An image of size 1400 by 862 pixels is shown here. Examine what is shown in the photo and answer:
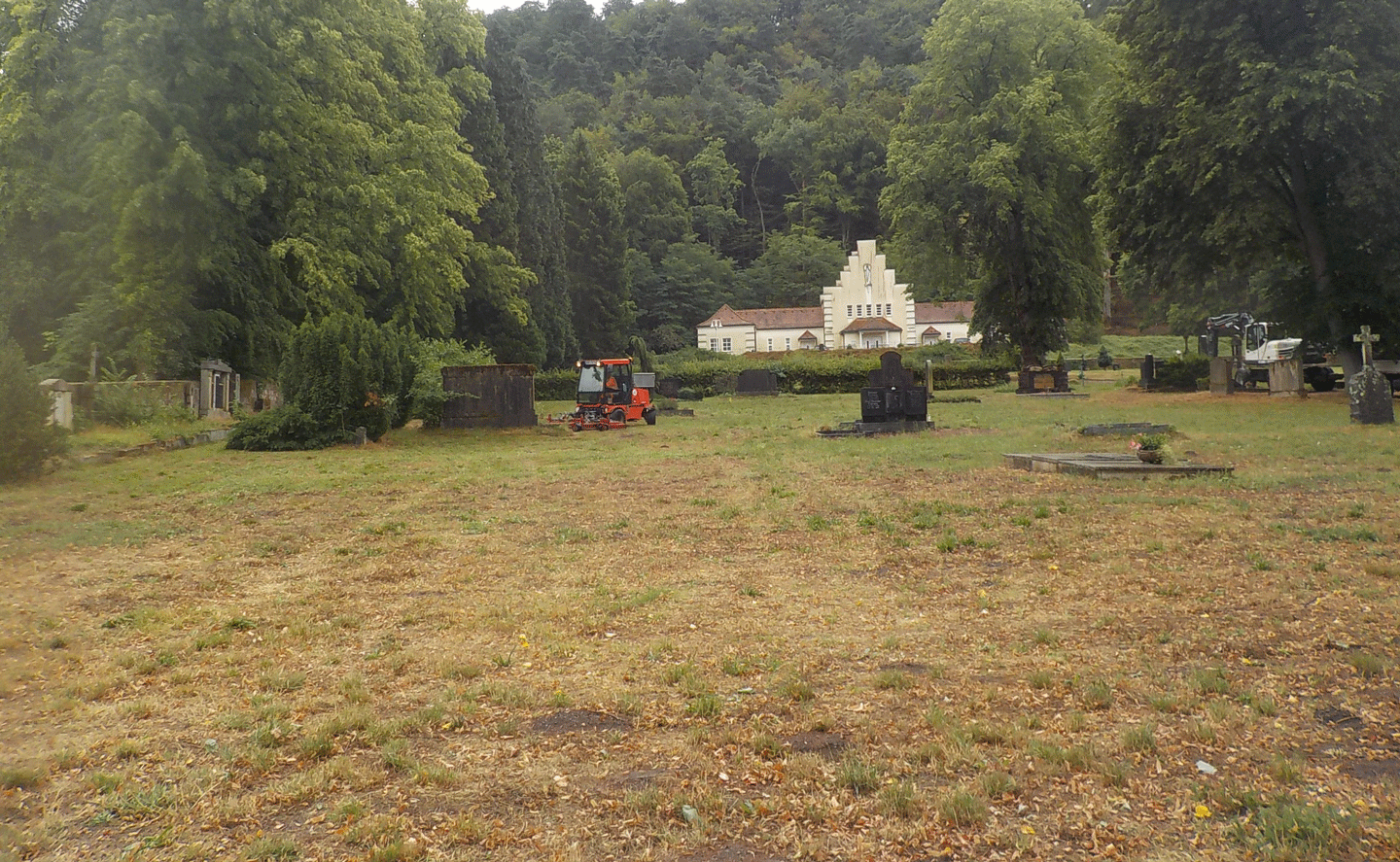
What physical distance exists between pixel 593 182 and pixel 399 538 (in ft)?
189

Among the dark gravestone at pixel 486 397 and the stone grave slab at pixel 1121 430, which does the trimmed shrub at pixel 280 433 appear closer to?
the dark gravestone at pixel 486 397

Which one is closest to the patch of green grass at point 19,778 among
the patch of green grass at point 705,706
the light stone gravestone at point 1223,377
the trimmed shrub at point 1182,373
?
the patch of green grass at point 705,706

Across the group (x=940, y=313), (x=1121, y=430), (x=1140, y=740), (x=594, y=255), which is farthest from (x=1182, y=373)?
(x=940, y=313)

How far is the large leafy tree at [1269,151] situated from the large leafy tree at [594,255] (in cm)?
3908

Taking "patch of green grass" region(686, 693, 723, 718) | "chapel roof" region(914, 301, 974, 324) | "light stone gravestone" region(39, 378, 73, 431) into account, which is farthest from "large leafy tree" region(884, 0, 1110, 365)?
"chapel roof" region(914, 301, 974, 324)

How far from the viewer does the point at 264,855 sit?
3.41m

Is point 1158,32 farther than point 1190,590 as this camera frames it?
Yes

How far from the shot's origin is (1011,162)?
125 ft

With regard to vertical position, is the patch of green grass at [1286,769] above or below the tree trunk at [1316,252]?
below

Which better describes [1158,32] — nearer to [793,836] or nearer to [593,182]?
[793,836]

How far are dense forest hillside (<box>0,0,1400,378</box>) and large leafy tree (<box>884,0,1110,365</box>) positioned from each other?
0.40ft

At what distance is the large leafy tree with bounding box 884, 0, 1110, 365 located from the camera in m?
38.7

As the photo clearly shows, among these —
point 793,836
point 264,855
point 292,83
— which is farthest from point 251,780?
point 292,83

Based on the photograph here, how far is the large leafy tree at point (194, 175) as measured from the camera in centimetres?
2434
